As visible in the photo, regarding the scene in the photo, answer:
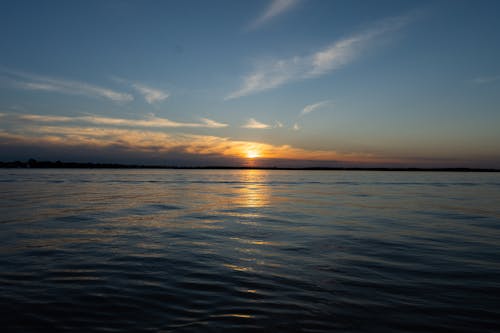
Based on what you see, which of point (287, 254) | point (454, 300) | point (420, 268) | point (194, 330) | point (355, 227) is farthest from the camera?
point (355, 227)

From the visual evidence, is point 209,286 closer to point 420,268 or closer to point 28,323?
point 28,323

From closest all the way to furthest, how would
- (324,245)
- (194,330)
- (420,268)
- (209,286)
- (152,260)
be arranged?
1. (194,330)
2. (209,286)
3. (420,268)
4. (152,260)
5. (324,245)

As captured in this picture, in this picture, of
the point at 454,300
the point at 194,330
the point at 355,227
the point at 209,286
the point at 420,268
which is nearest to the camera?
the point at 194,330

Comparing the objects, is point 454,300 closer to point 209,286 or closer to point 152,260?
point 209,286

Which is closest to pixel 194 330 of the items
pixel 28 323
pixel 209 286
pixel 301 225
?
pixel 209 286

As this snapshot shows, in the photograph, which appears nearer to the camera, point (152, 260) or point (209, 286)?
point (209, 286)

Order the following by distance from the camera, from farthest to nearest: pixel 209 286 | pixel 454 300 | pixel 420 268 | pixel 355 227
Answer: pixel 355 227 → pixel 420 268 → pixel 209 286 → pixel 454 300

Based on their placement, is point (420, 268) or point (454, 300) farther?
point (420, 268)

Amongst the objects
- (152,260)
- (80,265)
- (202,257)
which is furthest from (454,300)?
(80,265)

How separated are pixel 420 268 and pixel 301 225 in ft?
28.2

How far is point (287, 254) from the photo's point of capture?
11.5 m

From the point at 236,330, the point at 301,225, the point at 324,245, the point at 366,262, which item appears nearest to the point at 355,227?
the point at 301,225

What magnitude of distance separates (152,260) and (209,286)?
129 inches

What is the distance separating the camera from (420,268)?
981 centimetres
